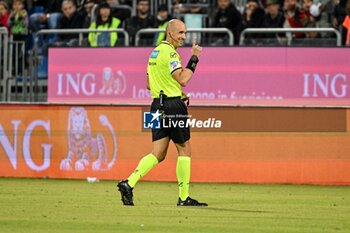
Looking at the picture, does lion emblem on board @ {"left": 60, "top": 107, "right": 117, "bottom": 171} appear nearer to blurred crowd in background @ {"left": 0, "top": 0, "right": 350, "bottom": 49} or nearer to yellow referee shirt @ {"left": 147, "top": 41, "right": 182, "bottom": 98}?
blurred crowd in background @ {"left": 0, "top": 0, "right": 350, "bottom": 49}

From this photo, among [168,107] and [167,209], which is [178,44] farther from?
[167,209]

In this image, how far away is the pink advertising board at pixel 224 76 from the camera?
839 inches

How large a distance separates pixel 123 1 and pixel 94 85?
4.27 metres

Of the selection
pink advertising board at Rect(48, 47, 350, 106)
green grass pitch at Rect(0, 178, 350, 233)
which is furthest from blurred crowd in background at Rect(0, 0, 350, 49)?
green grass pitch at Rect(0, 178, 350, 233)

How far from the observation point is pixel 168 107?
15.1 metres

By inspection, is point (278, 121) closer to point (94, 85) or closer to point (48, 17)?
point (94, 85)

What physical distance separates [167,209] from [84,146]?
634 cm

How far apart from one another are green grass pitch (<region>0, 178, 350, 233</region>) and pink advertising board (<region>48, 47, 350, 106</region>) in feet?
8.08

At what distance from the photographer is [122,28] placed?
24031mm

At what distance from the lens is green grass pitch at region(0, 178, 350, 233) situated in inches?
495

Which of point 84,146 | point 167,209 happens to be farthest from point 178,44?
point 84,146

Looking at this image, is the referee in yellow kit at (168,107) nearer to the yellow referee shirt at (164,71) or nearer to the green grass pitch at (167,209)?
the yellow referee shirt at (164,71)

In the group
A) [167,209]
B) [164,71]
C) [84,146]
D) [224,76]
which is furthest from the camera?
[224,76]

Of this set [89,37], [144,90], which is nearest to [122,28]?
[89,37]
